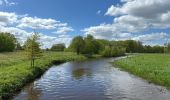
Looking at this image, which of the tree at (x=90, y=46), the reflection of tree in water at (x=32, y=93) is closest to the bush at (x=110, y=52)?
the tree at (x=90, y=46)

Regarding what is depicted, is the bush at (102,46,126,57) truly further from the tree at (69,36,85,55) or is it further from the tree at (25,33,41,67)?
the tree at (25,33,41,67)

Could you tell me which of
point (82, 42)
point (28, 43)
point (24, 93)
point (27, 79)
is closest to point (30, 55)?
point (28, 43)

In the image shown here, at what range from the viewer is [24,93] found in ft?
94.8

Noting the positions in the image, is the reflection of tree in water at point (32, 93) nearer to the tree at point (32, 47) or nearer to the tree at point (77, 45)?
the tree at point (32, 47)

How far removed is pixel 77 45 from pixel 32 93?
104 meters

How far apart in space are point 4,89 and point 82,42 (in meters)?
108

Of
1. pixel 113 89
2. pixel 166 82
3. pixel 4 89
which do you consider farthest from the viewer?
pixel 166 82

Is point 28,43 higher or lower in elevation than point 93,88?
higher

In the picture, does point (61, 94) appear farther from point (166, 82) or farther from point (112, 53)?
point (112, 53)

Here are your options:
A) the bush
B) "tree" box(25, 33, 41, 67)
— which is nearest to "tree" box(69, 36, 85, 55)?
the bush

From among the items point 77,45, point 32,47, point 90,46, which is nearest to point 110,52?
point 90,46

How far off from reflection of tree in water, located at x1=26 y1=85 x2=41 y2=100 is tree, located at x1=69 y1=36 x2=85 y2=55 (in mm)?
100006

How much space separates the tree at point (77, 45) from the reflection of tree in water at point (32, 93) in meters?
100

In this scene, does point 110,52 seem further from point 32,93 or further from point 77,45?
point 32,93
